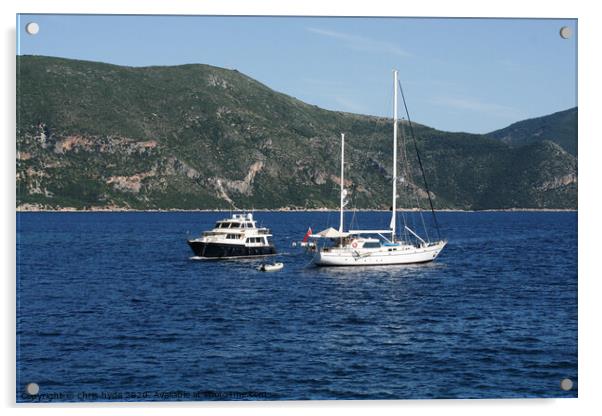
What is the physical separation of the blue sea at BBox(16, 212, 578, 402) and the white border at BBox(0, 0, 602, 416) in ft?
2.16

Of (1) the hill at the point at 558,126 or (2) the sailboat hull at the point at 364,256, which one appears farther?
(2) the sailboat hull at the point at 364,256

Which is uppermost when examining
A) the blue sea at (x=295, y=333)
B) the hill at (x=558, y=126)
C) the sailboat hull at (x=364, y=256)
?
the hill at (x=558, y=126)

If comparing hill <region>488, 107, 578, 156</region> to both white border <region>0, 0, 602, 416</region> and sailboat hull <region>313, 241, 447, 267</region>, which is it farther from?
sailboat hull <region>313, 241, 447, 267</region>

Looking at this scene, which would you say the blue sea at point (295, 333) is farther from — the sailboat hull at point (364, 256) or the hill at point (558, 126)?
the hill at point (558, 126)

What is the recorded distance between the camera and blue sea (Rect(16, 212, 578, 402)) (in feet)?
75.9

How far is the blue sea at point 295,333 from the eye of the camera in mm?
23125
